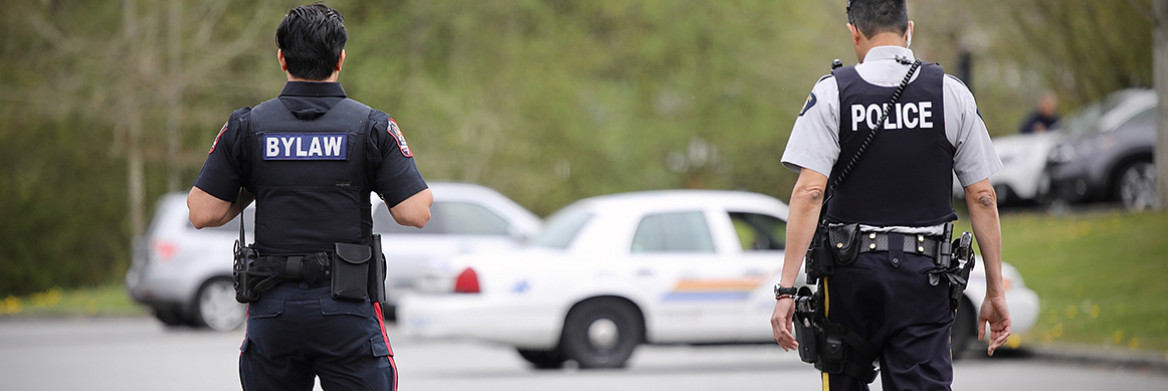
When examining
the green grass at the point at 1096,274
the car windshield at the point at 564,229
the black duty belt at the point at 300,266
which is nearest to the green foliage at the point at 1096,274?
the green grass at the point at 1096,274

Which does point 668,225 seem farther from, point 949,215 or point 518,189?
point 518,189

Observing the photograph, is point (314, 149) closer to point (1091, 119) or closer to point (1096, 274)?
point (1096, 274)

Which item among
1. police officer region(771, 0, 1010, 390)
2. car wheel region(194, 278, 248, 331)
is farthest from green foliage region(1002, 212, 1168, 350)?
car wheel region(194, 278, 248, 331)

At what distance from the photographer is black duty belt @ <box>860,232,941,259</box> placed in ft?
15.0

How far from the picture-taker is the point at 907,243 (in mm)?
4566

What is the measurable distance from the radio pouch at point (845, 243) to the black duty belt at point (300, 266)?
62.3 inches

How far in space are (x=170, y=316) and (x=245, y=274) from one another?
1358cm

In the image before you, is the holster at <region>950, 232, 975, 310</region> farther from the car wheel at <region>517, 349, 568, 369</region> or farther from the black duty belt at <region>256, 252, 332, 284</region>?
the car wheel at <region>517, 349, 568, 369</region>

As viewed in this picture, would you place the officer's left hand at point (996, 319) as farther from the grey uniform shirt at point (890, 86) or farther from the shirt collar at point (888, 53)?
the shirt collar at point (888, 53)

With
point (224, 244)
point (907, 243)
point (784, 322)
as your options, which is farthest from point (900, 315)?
point (224, 244)

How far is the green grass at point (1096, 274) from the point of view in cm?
1325

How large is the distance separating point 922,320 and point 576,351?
23.4 feet

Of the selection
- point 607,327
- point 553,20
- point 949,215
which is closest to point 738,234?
point 607,327

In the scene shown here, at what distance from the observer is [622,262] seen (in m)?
11.6
